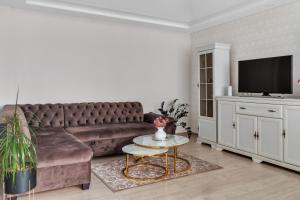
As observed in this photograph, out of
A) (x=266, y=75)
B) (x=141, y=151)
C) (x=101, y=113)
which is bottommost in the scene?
(x=141, y=151)

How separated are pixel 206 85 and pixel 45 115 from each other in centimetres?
312

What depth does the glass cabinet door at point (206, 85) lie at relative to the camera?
4.80m

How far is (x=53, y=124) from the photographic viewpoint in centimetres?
425

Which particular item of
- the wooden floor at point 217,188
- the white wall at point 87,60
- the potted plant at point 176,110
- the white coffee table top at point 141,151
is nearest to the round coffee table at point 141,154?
the white coffee table top at point 141,151

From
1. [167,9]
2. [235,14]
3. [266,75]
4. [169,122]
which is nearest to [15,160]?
[169,122]

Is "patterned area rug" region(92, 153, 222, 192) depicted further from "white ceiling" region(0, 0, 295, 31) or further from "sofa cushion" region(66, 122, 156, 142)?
"white ceiling" region(0, 0, 295, 31)

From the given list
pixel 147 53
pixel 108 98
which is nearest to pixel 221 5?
pixel 147 53

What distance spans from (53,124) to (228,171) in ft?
9.78

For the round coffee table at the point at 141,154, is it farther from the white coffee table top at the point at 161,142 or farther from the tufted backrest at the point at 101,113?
the tufted backrest at the point at 101,113

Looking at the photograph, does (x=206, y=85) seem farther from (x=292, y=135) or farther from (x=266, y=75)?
(x=292, y=135)

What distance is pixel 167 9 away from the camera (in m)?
5.01

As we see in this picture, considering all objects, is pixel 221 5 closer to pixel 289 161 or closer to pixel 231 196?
pixel 289 161

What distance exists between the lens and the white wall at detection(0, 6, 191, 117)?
14.0 ft

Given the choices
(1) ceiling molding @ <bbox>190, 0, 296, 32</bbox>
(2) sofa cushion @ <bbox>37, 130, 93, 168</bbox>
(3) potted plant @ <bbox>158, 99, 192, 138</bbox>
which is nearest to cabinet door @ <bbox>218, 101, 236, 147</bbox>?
(3) potted plant @ <bbox>158, 99, 192, 138</bbox>
